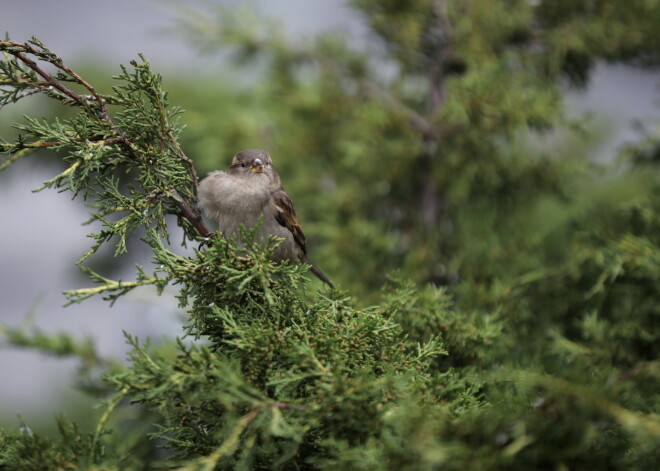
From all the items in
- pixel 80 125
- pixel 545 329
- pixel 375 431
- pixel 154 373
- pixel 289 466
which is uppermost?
pixel 80 125

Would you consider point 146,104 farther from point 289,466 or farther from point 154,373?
point 289,466

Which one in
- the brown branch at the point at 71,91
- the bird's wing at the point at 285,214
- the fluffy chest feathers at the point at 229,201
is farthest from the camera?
the bird's wing at the point at 285,214

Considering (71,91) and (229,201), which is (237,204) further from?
(71,91)

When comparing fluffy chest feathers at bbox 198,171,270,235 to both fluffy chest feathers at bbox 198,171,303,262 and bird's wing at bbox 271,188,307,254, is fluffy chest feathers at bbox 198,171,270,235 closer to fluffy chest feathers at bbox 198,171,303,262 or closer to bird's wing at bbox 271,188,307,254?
fluffy chest feathers at bbox 198,171,303,262

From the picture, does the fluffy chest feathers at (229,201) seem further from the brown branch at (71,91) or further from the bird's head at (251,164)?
the brown branch at (71,91)

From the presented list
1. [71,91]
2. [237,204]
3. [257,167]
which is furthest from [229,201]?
[71,91]

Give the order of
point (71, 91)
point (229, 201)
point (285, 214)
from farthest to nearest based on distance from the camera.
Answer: point (285, 214), point (229, 201), point (71, 91)

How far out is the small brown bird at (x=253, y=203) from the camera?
224 centimetres

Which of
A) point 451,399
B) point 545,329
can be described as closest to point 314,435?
point 451,399

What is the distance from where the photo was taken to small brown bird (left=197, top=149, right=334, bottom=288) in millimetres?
2238

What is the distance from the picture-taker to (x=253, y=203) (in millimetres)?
2346

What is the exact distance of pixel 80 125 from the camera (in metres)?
1.48

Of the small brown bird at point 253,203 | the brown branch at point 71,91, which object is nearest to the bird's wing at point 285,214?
the small brown bird at point 253,203

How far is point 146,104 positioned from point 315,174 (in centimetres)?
207
